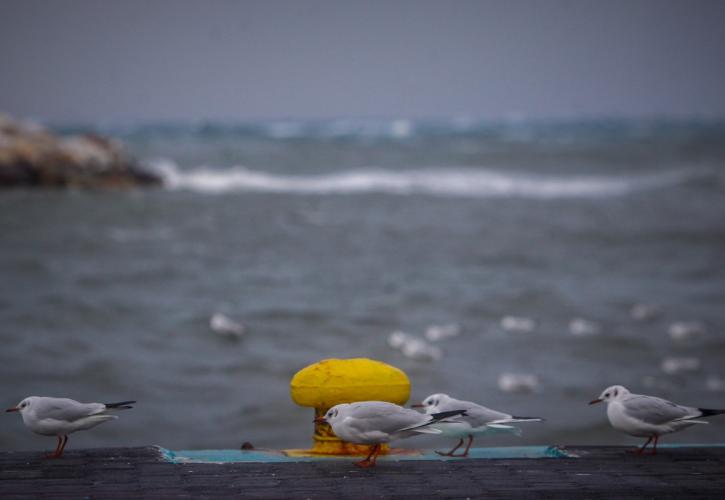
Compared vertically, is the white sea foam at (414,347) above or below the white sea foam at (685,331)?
below

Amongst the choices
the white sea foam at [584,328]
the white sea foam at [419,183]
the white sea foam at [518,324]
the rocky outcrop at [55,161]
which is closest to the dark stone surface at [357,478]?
the white sea foam at [584,328]

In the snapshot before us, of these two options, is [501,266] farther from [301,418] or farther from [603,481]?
[603,481]

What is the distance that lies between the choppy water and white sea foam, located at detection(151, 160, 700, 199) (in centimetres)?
150

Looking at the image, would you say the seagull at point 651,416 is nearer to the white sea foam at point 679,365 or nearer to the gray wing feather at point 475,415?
the gray wing feather at point 475,415

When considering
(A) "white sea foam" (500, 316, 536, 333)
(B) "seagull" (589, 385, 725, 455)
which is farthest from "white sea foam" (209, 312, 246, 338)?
(B) "seagull" (589, 385, 725, 455)

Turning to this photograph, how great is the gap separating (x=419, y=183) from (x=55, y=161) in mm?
12068

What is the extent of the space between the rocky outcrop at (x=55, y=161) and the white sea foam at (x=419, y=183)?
2.40 m

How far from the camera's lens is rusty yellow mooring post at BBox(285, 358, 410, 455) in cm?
586

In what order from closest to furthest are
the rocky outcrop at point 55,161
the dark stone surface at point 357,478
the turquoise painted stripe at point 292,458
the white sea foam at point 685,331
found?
the dark stone surface at point 357,478, the turquoise painted stripe at point 292,458, the white sea foam at point 685,331, the rocky outcrop at point 55,161

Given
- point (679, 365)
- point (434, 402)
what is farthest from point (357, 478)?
point (679, 365)

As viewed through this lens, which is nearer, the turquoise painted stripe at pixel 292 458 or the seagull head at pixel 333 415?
the seagull head at pixel 333 415

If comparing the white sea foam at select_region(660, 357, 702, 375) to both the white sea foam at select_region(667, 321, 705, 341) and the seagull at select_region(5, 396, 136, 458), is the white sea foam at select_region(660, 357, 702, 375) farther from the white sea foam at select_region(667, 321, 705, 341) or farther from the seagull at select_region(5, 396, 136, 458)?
the seagull at select_region(5, 396, 136, 458)

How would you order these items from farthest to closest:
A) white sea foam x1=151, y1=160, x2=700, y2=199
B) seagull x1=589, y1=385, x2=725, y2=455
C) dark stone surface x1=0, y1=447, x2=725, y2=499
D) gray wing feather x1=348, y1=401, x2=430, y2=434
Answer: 1. white sea foam x1=151, y1=160, x2=700, y2=199
2. seagull x1=589, y1=385, x2=725, y2=455
3. gray wing feather x1=348, y1=401, x2=430, y2=434
4. dark stone surface x1=0, y1=447, x2=725, y2=499

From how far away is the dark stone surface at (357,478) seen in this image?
4.72 m
